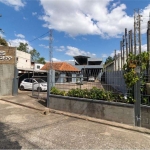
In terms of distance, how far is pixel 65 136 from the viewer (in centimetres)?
474

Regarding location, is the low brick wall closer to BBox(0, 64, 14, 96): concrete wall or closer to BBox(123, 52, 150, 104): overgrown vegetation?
BBox(123, 52, 150, 104): overgrown vegetation

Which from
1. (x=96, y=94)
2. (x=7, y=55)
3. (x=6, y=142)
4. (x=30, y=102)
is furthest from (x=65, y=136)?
(x=7, y=55)

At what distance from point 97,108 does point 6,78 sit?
388 inches

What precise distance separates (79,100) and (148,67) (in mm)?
3176

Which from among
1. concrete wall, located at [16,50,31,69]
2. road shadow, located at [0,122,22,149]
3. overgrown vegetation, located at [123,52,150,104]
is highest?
concrete wall, located at [16,50,31,69]

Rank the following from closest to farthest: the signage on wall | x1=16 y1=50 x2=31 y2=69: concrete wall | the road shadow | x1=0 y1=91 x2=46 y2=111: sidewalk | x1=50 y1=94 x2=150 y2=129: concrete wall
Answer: the road shadow < x1=50 y1=94 x2=150 y2=129: concrete wall < x1=0 y1=91 x2=46 y2=111: sidewalk < the signage on wall < x1=16 y1=50 x2=31 y2=69: concrete wall

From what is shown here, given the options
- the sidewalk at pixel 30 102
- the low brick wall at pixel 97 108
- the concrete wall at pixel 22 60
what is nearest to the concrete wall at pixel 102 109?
the low brick wall at pixel 97 108

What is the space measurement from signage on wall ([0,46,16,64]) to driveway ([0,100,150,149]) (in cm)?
838

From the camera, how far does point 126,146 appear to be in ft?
13.4

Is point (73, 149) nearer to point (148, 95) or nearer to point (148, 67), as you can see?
point (148, 95)

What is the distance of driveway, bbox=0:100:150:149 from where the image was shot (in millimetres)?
4129

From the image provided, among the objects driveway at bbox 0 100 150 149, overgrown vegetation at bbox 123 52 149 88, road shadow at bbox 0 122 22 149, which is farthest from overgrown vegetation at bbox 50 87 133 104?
road shadow at bbox 0 122 22 149

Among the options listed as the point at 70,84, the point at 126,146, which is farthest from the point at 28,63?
the point at 126,146

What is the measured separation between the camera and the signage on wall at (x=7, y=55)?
13555 millimetres
